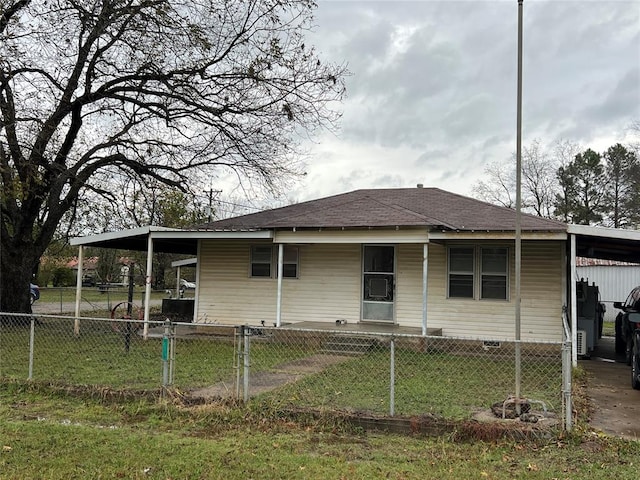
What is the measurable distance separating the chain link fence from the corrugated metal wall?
51.7 feet

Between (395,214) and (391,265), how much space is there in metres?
1.37

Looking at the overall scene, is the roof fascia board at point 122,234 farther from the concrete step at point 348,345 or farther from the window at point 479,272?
the window at point 479,272

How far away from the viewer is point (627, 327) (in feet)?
37.3

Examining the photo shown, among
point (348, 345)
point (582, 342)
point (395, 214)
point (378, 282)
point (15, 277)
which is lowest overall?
point (348, 345)

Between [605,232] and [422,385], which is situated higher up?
[605,232]

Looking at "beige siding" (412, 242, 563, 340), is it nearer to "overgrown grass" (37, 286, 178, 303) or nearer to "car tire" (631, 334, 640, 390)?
"car tire" (631, 334, 640, 390)

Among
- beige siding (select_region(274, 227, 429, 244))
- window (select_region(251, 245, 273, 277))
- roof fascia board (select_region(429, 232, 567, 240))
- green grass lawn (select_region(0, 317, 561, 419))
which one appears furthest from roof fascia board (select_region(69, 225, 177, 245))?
roof fascia board (select_region(429, 232, 567, 240))

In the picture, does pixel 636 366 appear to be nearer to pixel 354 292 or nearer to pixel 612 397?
pixel 612 397

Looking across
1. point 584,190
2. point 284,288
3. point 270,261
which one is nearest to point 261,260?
point 270,261

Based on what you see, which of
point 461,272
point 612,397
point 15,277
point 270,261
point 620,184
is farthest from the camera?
point 620,184

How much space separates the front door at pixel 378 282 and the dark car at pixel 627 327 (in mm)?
4931

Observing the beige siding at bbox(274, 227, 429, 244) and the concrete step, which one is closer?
the concrete step

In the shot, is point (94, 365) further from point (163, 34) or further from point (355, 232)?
point (163, 34)

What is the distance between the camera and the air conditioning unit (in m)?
11.9
